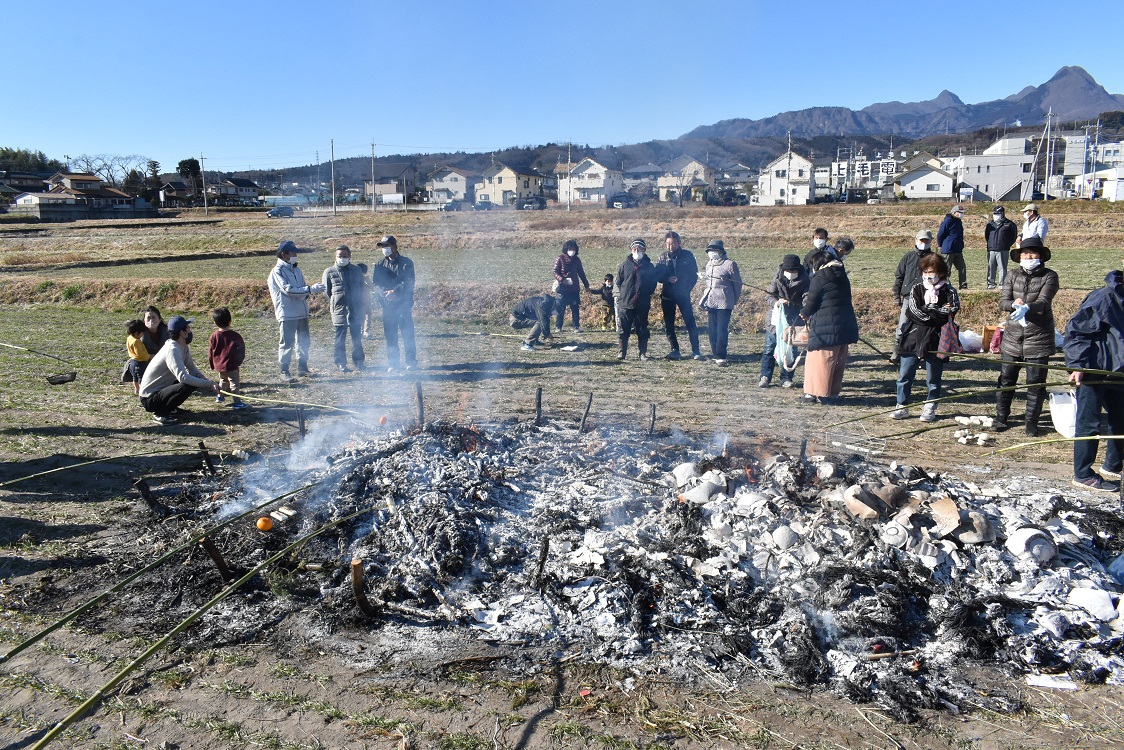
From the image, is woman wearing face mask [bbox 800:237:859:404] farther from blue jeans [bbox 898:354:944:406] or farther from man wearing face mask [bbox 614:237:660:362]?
man wearing face mask [bbox 614:237:660:362]

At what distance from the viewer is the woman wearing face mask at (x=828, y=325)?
307 inches

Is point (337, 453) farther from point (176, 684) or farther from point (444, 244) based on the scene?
point (444, 244)

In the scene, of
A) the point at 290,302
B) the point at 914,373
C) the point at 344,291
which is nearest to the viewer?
the point at 914,373

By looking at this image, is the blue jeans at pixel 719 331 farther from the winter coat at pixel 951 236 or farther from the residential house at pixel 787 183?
the residential house at pixel 787 183

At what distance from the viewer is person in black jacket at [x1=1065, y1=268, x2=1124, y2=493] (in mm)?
5684

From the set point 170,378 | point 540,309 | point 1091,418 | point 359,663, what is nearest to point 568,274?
point 540,309

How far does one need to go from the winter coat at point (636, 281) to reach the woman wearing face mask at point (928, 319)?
3657mm

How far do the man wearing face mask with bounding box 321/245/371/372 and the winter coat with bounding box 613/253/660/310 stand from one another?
3834mm

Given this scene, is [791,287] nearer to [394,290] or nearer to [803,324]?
[803,324]

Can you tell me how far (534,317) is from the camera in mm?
13023

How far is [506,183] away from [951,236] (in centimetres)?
1253

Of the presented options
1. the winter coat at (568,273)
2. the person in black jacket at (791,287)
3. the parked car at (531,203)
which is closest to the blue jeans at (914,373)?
the person in black jacket at (791,287)

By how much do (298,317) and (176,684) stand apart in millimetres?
6587

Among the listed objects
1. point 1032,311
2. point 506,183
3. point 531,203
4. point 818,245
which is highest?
point 506,183
